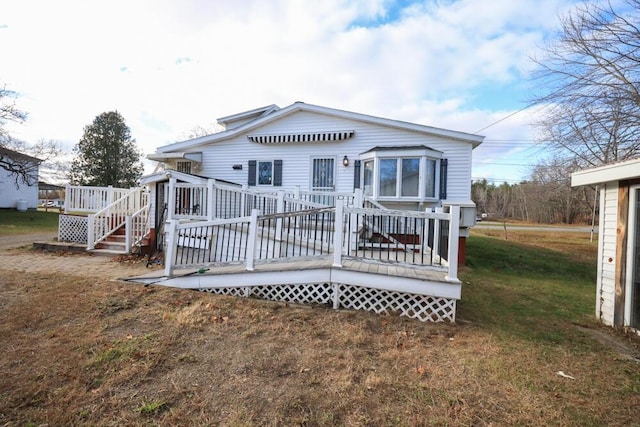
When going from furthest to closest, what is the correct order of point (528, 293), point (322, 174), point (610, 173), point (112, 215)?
point (322, 174) < point (112, 215) < point (528, 293) < point (610, 173)

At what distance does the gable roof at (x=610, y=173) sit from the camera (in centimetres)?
434

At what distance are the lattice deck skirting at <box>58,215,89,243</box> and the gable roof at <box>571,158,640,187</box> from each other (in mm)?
13548

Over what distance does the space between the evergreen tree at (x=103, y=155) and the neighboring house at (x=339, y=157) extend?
21827 mm

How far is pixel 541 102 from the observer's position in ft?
37.4

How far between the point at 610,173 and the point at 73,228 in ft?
46.5

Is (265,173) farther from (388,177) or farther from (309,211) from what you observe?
(309,211)

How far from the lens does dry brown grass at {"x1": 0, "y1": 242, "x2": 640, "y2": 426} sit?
2398 millimetres

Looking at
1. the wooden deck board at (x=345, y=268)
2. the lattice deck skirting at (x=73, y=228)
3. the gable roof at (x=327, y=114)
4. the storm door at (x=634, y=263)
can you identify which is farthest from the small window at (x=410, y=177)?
the lattice deck skirting at (x=73, y=228)

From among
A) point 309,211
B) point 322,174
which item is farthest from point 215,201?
point 322,174

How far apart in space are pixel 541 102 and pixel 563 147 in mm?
2413

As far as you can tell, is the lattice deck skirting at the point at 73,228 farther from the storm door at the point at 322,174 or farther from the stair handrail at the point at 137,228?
the storm door at the point at 322,174

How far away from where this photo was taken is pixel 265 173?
11.7 m

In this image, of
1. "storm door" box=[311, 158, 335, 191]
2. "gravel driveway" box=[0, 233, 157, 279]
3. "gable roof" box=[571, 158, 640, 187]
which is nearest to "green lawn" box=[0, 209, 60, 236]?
"gravel driveway" box=[0, 233, 157, 279]

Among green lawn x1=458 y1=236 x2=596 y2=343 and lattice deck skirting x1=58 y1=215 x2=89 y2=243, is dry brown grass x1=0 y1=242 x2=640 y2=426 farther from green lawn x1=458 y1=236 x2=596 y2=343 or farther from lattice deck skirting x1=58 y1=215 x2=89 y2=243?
lattice deck skirting x1=58 y1=215 x2=89 y2=243
